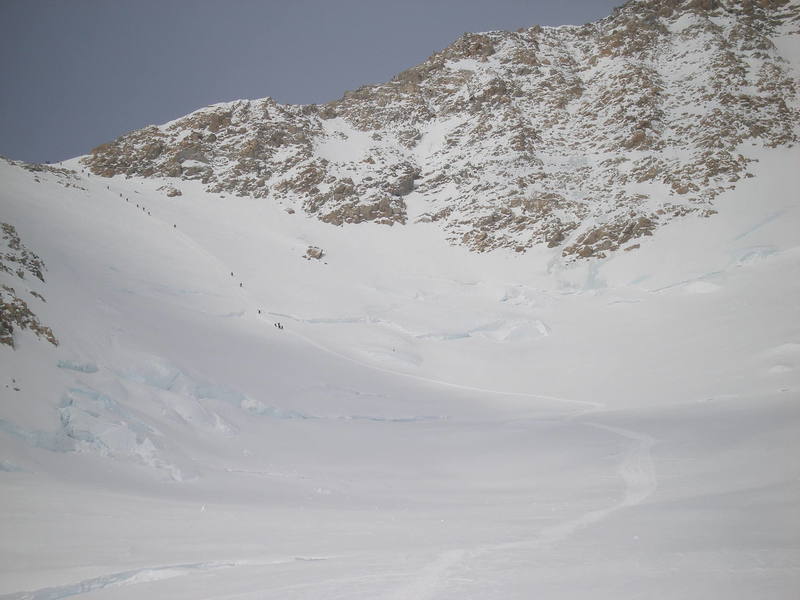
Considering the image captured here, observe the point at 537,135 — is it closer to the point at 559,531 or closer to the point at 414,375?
the point at 414,375

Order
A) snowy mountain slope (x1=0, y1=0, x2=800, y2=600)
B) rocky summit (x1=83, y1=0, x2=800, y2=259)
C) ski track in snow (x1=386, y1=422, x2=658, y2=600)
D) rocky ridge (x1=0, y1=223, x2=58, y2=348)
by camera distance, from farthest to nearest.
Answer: rocky summit (x1=83, y1=0, x2=800, y2=259), rocky ridge (x1=0, y1=223, x2=58, y2=348), snowy mountain slope (x1=0, y1=0, x2=800, y2=600), ski track in snow (x1=386, y1=422, x2=658, y2=600)

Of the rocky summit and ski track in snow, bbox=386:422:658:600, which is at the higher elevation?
the rocky summit

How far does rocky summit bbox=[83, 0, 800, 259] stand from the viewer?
40.7 metres

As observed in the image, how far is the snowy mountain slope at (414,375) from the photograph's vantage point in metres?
6.64

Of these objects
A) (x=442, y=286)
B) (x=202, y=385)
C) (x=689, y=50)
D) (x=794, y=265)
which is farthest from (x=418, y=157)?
(x=202, y=385)

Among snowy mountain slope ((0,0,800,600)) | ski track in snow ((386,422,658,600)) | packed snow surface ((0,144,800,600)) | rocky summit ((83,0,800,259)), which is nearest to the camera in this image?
ski track in snow ((386,422,658,600))

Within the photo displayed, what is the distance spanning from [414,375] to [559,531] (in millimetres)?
18176

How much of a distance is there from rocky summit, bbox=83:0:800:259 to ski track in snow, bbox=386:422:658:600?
93.8ft

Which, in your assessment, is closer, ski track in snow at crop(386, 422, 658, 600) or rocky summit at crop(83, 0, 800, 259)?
ski track in snow at crop(386, 422, 658, 600)

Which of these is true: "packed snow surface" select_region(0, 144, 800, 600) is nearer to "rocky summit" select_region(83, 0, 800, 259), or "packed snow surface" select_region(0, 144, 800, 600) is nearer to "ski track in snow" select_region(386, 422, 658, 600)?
"ski track in snow" select_region(386, 422, 658, 600)

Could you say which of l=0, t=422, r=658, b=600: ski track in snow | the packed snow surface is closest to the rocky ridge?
the packed snow surface

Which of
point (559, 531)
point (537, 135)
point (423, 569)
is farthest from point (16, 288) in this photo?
point (537, 135)

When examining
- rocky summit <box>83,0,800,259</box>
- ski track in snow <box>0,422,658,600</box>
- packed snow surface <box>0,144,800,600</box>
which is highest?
rocky summit <box>83,0,800,259</box>

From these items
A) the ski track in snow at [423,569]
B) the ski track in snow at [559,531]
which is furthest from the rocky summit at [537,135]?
the ski track in snow at [423,569]
